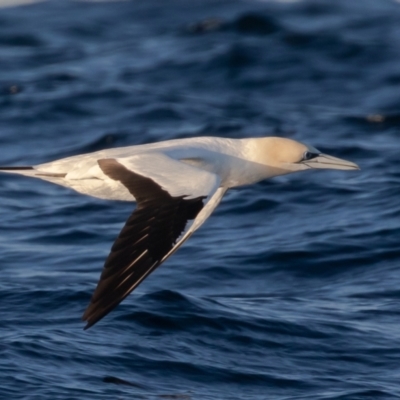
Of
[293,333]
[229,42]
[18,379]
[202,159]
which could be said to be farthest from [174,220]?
[229,42]

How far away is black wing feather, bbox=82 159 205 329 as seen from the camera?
6996 millimetres

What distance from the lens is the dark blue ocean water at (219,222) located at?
346 inches

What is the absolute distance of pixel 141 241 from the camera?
7.22 metres

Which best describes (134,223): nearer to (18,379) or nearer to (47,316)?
(18,379)

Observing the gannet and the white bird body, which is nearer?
the gannet

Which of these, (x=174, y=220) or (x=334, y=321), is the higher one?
(x=174, y=220)

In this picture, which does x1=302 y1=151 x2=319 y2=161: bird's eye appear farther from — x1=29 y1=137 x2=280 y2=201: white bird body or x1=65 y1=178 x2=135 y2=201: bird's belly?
x1=65 y1=178 x2=135 y2=201: bird's belly

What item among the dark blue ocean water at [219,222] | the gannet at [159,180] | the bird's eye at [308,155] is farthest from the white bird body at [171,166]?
the dark blue ocean water at [219,222]

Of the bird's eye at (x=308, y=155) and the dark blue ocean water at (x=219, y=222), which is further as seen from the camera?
the bird's eye at (x=308, y=155)

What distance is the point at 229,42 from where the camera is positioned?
75.1ft

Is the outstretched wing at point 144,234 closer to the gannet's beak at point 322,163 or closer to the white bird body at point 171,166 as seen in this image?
the white bird body at point 171,166

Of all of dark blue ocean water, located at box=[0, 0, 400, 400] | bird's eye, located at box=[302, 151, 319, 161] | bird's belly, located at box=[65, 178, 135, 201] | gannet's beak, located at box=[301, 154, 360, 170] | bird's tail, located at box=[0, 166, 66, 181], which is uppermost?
bird's tail, located at box=[0, 166, 66, 181]

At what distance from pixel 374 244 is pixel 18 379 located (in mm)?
4944

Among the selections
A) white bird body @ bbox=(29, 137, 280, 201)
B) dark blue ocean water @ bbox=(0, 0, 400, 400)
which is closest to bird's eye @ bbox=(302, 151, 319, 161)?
white bird body @ bbox=(29, 137, 280, 201)
